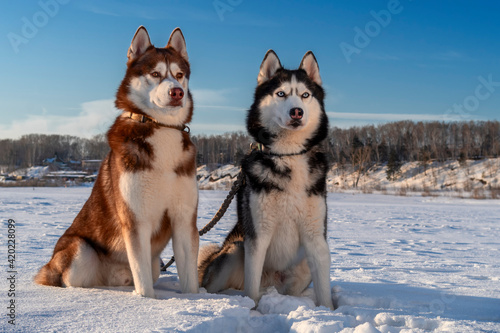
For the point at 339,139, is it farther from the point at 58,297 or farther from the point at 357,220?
the point at 58,297

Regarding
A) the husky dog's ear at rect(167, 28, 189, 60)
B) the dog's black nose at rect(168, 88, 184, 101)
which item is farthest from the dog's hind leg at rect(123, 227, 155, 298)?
the husky dog's ear at rect(167, 28, 189, 60)

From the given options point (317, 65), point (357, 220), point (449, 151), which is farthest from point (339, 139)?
point (317, 65)

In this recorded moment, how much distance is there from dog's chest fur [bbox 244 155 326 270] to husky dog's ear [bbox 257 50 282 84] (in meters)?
0.91

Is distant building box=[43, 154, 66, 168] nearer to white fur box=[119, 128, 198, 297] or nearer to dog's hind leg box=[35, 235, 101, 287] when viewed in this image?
dog's hind leg box=[35, 235, 101, 287]

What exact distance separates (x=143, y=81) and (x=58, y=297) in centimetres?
193

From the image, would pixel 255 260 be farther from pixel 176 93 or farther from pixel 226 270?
pixel 176 93

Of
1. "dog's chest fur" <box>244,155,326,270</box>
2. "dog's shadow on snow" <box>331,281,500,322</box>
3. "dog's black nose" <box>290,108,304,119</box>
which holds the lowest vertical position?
"dog's shadow on snow" <box>331,281,500,322</box>

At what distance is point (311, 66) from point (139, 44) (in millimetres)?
1715

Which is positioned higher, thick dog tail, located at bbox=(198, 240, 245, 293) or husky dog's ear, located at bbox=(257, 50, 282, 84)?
husky dog's ear, located at bbox=(257, 50, 282, 84)

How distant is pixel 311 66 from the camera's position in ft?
13.6

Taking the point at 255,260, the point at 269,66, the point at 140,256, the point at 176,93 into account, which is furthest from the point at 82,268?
the point at 269,66

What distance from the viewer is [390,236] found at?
1007cm

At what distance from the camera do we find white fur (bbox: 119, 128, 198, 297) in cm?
329

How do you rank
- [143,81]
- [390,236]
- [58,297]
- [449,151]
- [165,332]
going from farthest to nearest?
[449,151], [390,236], [143,81], [58,297], [165,332]
